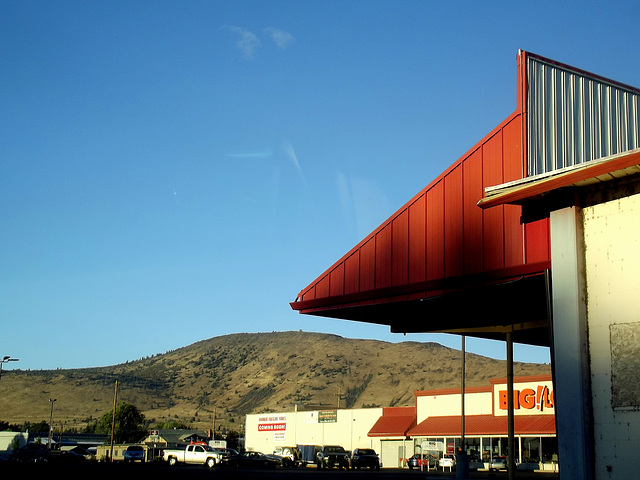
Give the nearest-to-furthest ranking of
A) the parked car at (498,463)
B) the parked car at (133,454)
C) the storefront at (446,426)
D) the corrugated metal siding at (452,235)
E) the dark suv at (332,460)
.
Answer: the corrugated metal siding at (452,235) → the parked car at (498,463) → the storefront at (446,426) → the dark suv at (332,460) → the parked car at (133,454)

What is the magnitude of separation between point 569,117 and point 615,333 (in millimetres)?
7441

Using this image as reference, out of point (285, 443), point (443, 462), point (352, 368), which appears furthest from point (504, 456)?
point (352, 368)

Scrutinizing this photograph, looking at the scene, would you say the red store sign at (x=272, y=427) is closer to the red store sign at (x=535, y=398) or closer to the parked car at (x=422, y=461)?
the parked car at (x=422, y=461)

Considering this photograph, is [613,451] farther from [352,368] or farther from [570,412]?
[352,368]

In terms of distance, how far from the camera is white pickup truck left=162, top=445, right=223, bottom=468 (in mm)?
54250

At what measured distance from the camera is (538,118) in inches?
763

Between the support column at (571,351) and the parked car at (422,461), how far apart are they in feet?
143

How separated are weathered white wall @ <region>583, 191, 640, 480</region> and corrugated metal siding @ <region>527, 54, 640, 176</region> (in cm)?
430

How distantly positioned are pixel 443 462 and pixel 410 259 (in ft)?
126

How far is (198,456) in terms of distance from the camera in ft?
187

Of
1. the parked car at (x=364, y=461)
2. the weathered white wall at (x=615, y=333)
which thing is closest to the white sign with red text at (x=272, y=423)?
the parked car at (x=364, y=461)

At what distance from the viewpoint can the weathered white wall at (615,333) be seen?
13883 millimetres

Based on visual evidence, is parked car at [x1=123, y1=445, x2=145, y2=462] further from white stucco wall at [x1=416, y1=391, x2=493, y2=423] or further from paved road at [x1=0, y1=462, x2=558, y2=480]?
paved road at [x1=0, y1=462, x2=558, y2=480]

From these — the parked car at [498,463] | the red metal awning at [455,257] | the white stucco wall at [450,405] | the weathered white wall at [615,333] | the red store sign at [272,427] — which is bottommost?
the parked car at [498,463]
